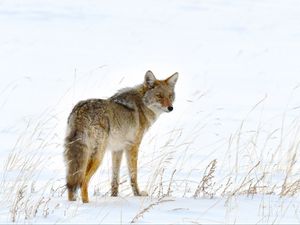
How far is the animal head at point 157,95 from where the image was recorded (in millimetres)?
7734

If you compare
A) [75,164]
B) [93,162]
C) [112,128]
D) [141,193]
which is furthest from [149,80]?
[75,164]

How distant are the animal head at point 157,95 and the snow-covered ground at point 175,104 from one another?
0.42 metres

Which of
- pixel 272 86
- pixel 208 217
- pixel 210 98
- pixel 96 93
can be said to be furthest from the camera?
pixel 272 86

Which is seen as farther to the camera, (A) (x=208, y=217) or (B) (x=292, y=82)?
(B) (x=292, y=82)

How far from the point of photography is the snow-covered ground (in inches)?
235

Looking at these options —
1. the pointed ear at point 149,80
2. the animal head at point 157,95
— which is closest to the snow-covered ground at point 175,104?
the animal head at point 157,95

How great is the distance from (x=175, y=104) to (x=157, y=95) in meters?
4.84

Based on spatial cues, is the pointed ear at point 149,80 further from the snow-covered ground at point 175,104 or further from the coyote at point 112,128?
the snow-covered ground at point 175,104

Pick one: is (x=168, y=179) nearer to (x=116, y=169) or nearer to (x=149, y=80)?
(x=116, y=169)

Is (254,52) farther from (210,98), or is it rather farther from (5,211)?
(5,211)

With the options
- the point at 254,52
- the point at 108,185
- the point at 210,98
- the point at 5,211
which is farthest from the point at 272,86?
the point at 5,211

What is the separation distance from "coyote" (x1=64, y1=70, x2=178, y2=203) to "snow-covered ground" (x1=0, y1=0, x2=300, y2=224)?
0.76 feet

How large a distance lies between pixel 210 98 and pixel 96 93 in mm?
2515

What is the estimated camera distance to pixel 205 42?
2005cm
